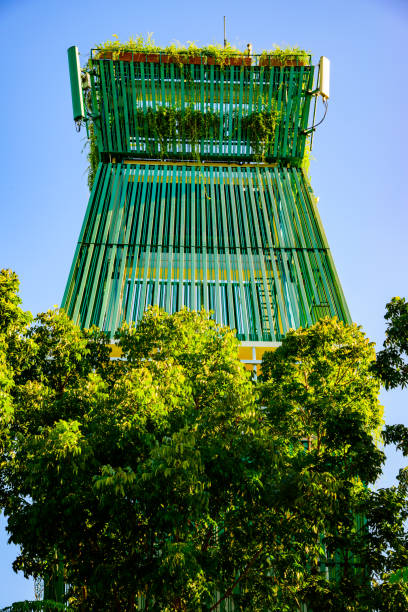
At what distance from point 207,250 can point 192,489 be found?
14518 millimetres

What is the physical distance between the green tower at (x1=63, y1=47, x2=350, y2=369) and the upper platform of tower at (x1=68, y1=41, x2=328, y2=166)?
0.04 metres

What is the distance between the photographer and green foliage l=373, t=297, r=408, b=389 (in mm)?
9523

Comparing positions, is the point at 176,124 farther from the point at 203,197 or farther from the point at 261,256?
the point at 261,256

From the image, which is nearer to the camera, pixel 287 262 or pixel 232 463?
pixel 232 463

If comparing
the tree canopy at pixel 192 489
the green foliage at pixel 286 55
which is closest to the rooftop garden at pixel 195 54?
the green foliage at pixel 286 55

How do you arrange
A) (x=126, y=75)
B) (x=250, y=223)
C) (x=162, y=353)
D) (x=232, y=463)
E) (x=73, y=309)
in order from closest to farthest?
(x=232, y=463), (x=162, y=353), (x=73, y=309), (x=250, y=223), (x=126, y=75)

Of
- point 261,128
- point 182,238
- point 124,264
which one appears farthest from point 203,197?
point 124,264

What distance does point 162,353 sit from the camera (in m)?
12.0

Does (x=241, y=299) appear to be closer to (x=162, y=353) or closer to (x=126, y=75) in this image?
(x=162, y=353)

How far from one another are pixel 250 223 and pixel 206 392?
13505 mm

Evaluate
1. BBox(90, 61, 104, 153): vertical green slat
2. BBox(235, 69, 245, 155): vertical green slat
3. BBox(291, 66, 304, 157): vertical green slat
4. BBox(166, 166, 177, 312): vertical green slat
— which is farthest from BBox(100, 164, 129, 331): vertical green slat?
BBox(291, 66, 304, 157): vertical green slat

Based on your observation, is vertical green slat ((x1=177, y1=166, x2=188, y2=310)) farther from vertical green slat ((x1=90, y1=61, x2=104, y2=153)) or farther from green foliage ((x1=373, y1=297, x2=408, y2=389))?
green foliage ((x1=373, y1=297, x2=408, y2=389))

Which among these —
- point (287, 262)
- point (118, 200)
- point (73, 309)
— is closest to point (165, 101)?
point (118, 200)

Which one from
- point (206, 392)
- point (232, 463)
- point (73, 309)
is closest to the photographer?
point (232, 463)
